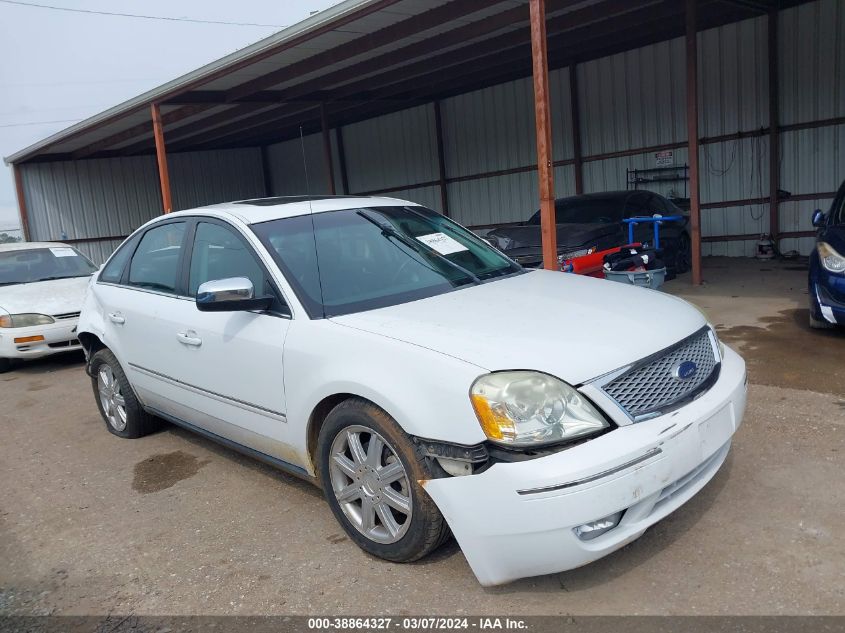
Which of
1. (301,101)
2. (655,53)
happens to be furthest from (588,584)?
(301,101)

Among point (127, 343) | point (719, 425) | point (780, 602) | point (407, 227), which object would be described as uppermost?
point (407, 227)

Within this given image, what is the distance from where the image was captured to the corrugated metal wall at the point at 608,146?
38.6 ft

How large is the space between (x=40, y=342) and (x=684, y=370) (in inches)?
284

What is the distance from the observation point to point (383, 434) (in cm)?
281

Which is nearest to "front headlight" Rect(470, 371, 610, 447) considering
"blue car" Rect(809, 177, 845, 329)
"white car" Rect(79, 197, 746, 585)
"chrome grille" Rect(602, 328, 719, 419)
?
"white car" Rect(79, 197, 746, 585)

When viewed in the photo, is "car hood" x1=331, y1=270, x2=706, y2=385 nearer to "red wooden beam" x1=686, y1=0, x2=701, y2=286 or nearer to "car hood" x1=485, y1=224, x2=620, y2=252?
"car hood" x1=485, y1=224, x2=620, y2=252

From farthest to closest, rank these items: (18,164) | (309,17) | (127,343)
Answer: (18,164) → (309,17) → (127,343)

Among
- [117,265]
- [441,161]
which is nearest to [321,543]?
[117,265]

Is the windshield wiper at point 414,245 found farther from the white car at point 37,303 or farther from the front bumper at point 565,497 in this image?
the white car at point 37,303

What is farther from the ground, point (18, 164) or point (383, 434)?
point (18, 164)

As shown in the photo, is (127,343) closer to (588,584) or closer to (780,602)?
(588,584)

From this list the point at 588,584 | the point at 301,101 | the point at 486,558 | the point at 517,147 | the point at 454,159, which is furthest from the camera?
the point at 454,159

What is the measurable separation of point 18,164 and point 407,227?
19.6 metres

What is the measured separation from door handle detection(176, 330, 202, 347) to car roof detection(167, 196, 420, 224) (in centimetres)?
68
